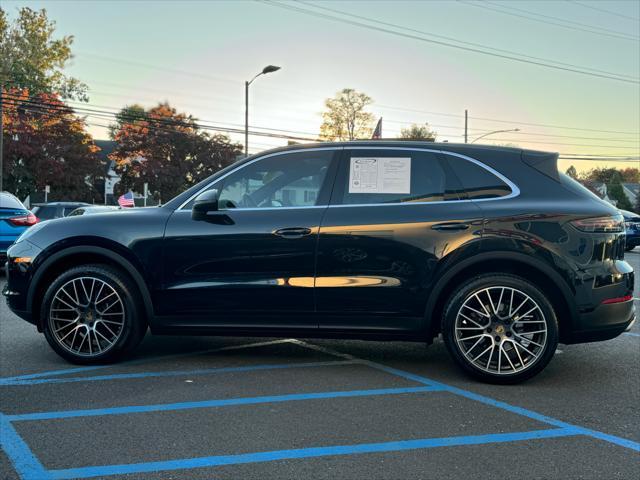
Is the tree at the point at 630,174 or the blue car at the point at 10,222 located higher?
the tree at the point at 630,174

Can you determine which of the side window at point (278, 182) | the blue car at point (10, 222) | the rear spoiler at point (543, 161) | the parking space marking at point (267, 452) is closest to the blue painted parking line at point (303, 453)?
the parking space marking at point (267, 452)

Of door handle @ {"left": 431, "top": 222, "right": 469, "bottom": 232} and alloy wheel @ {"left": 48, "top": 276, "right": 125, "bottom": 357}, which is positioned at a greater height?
door handle @ {"left": 431, "top": 222, "right": 469, "bottom": 232}

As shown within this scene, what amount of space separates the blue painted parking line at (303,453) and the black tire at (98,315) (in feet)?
6.52

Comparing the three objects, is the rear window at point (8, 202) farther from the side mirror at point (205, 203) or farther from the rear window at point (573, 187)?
the rear window at point (573, 187)

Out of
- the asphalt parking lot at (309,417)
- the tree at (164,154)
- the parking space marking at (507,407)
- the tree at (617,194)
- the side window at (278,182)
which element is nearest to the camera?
the asphalt parking lot at (309,417)

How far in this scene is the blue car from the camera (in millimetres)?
10188

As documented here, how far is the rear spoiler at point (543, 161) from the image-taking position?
4.61 m

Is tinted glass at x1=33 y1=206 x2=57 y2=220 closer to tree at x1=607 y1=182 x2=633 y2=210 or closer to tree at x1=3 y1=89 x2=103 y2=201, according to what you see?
tree at x1=3 y1=89 x2=103 y2=201

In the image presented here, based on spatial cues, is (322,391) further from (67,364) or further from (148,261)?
(67,364)

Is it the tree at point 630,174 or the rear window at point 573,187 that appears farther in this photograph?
the tree at point 630,174

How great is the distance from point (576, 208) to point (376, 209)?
1.47 meters

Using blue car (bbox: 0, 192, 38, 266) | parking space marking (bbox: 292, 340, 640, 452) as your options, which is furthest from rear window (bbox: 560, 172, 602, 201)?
blue car (bbox: 0, 192, 38, 266)

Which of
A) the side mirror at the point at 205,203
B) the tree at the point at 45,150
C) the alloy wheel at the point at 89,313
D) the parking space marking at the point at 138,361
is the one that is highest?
the tree at the point at 45,150

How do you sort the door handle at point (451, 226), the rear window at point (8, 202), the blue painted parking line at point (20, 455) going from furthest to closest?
the rear window at point (8, 202) → the door handle at point (451, 226) → the blue painted parking line at point (20, 455)
